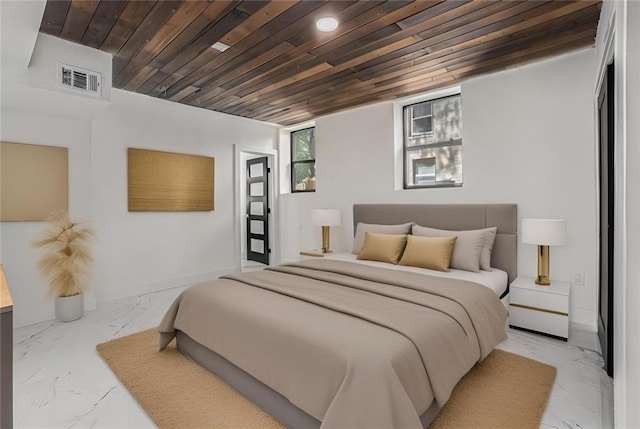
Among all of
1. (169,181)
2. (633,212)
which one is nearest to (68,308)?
(169,181)

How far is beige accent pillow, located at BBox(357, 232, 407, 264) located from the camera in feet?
11.5

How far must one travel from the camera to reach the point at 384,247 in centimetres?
355

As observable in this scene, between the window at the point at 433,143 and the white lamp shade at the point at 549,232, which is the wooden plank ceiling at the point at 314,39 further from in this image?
the white lamp shade at the point at 549,232

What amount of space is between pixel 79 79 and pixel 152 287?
8.52ft

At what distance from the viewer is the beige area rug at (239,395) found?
181 cm

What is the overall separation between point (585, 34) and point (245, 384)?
3709 mm

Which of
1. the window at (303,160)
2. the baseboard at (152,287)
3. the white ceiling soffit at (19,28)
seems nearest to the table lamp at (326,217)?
the window at (303,160)

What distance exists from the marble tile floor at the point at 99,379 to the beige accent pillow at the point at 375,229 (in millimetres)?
1454

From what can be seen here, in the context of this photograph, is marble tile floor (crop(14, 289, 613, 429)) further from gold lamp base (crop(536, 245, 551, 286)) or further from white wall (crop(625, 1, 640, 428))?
white wall (crop(625, 1, 640, 428))

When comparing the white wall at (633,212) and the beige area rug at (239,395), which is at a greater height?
the white wall at (633,212)

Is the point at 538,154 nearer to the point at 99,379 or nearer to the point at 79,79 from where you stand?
the point at 99,379

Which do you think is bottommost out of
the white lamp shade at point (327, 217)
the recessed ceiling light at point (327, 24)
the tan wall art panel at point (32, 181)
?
the white lamp shade at point (327, 217)

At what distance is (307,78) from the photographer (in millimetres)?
3709

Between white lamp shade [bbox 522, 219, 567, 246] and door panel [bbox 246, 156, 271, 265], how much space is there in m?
4.16
